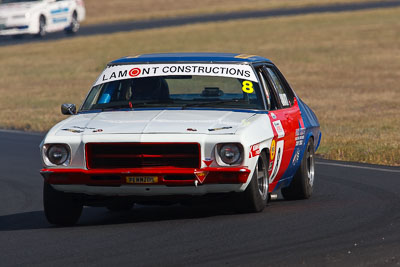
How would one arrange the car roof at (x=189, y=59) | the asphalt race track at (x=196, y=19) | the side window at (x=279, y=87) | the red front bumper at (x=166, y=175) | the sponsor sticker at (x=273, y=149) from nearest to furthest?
the red front bumper at (x=166, y=175) < the sponsor sticker at (x=273, y=149) < the car roof at (x=189, y=59) < the side window at (x=279, y=87) < the asphalt race track at (x=196, y=19)

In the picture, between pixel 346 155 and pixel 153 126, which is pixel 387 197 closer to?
pixel 153 126

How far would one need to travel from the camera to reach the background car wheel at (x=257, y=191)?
8794 millimetres

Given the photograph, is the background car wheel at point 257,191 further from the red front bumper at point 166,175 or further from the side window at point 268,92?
the side window at point 268,92

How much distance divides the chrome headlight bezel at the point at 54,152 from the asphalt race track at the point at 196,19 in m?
34.4

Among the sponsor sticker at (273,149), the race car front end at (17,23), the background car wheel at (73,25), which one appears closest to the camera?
the sponsor sticker at (273,149)

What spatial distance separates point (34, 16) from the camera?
40969 mm

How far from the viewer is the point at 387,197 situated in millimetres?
10328

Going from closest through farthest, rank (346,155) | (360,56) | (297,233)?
1. (297,233)
2. (346,155)
3. (360,56)

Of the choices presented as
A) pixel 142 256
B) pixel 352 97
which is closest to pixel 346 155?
pixel 142 256

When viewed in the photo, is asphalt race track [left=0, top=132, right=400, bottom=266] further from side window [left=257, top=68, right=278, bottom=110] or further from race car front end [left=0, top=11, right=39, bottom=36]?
race car front end [left=0, top=11, right=39, bottom=36]

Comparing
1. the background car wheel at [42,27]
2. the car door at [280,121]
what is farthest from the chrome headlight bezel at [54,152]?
the background car wheel at [42,27]

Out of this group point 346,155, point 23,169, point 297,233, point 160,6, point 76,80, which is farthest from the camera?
point 160,6

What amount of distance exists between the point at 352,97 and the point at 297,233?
17.0 m

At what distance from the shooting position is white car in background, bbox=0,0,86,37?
40469 mm
